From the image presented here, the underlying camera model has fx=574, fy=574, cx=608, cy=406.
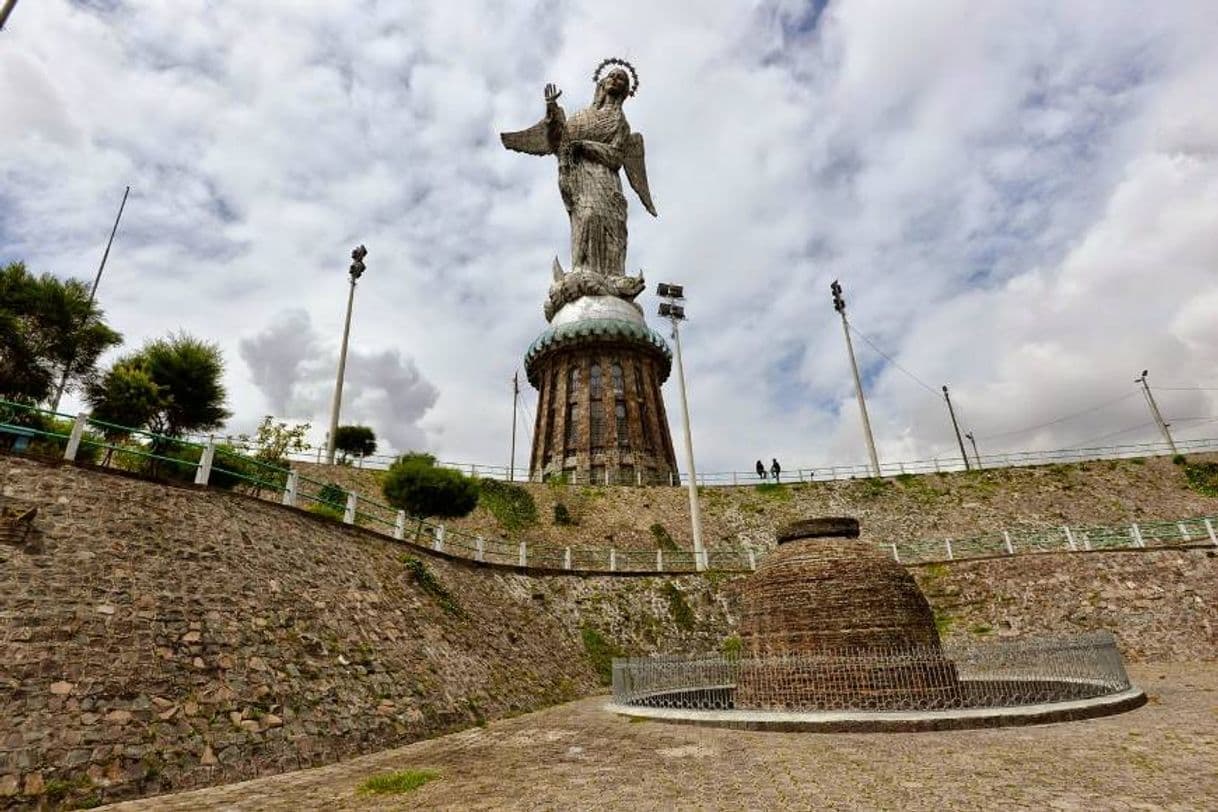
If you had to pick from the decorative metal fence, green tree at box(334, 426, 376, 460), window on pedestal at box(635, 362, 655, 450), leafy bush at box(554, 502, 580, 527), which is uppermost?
window on pedestal at box(635, 362, 655, 450)

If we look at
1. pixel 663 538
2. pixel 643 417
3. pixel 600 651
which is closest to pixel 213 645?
pixel 600 651

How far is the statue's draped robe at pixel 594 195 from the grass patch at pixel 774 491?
21.1 metres

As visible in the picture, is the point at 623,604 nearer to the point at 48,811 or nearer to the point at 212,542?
the point at 212,542

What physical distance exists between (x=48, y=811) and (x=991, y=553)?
99.3 ft

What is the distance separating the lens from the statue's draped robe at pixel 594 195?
4722 centimetres

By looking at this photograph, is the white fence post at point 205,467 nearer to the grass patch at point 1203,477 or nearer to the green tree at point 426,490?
the green tree at point 426,490

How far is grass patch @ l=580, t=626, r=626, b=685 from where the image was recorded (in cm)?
1922

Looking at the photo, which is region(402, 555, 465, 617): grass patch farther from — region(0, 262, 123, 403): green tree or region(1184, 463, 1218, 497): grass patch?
region(1184, 463, 1218, 497): grass patch

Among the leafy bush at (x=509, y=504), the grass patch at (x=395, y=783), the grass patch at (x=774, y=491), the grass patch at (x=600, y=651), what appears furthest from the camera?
the grass patch at (x=774, y=491)

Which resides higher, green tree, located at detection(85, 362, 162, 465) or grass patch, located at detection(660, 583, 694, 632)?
green tree, located at detection(85, 362, 162, 465)

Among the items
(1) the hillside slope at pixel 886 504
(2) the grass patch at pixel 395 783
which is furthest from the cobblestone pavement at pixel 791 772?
(1) the hillside slope at pixel 886 504

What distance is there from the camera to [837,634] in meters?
11.5

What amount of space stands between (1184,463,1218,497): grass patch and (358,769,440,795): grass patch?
147 ft

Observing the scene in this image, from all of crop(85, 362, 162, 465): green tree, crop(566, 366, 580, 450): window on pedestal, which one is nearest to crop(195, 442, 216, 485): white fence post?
crop(85, 362, 162, 465): green tree
